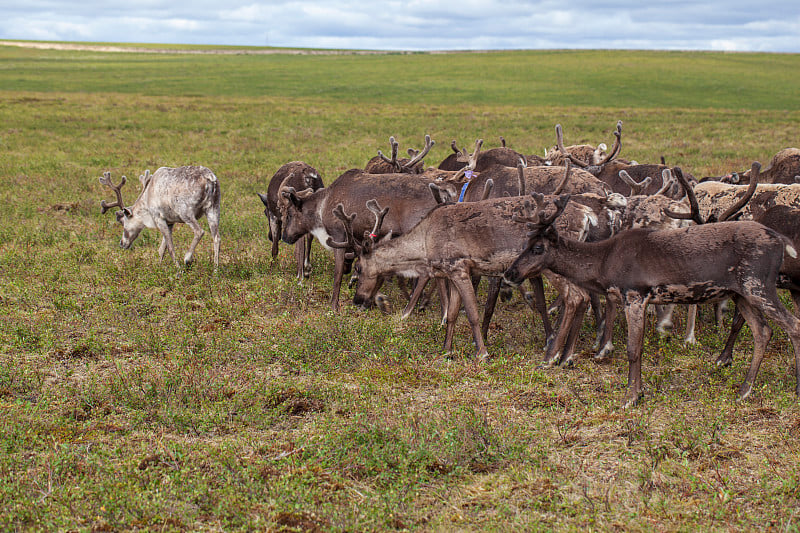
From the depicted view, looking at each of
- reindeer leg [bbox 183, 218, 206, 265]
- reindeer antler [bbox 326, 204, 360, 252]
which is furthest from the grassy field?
reindeer antler [bbox 326, 204, 360, 252]

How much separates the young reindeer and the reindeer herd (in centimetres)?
1

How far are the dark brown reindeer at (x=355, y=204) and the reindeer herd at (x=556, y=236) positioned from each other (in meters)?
0.02

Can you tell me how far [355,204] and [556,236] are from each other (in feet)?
12.1

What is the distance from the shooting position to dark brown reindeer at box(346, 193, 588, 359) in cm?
828

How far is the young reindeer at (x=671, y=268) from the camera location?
661cm

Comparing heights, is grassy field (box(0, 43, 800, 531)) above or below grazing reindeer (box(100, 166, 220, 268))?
below

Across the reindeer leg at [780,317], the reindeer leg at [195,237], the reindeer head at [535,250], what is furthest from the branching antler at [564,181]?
the reindeer leg at [195,237]

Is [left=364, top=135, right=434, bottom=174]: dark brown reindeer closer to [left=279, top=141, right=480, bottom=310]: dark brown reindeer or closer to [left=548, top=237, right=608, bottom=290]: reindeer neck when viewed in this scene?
[left=279, top=141, right=480, bottom=310]: dark brown reindeer

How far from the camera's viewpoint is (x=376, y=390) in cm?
725

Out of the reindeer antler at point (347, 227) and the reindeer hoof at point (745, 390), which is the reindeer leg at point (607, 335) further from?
the reindeer antler at point (347, 227)

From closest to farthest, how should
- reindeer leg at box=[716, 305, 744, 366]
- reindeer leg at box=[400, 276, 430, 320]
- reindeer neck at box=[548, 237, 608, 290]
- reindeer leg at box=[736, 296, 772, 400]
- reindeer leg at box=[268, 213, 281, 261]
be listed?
reindeer leg at box=[736, 296, 772, 400] → reindeer neck at box=[548, 237, 608, 290] → reindeer leg at box=[716, 305, 744, 366] → reindeer leg at box=[400, 276, 430, 320] → reindeer leg at box=[268, 213, 281, 261]

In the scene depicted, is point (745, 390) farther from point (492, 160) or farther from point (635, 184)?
point (492, 160)

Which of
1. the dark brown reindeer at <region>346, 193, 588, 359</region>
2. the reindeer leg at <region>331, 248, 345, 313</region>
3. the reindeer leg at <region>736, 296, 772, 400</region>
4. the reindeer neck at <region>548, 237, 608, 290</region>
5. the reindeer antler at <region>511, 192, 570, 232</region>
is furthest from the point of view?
the reindeer leg at <region>331, 248, 345, 313</region>

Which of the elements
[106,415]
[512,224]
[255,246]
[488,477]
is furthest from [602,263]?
[255,246]
